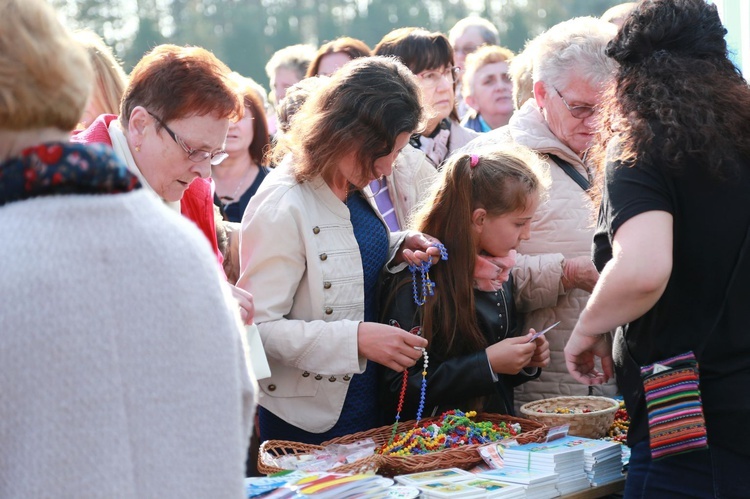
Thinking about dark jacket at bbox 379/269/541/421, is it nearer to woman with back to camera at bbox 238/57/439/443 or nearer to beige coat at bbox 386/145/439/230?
woman with back to camera at bbox 238/57/439/443

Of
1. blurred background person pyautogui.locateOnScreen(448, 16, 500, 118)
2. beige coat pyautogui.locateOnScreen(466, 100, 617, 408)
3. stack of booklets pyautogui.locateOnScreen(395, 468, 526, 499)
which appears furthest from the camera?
blurred background person pyautogui.locateOnScreen(448, 16, 500, 118)

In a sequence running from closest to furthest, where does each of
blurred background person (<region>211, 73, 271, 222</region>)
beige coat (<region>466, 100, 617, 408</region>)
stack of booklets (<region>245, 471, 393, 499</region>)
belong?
stack of booklets (<region>245, 471, 393, 499</region>) → beige coat (<region>466, 100, 617, 408</region>) → blurred background person (<region>211, 73, 271, 222</region>)

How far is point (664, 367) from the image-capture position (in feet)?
6.64

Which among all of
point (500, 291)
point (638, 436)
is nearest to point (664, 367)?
point (638, 436)

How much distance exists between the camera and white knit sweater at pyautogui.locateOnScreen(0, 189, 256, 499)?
1218 millimetres

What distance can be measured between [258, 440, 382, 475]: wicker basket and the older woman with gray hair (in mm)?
928

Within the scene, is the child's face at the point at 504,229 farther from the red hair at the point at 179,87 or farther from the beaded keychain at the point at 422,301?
the red hair at the point at 179,87

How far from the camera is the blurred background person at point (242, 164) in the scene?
4504 millimetres

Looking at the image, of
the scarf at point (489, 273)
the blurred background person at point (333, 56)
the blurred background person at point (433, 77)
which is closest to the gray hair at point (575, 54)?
the scarf at point (489, 273)

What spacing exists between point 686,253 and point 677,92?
13.9 inches

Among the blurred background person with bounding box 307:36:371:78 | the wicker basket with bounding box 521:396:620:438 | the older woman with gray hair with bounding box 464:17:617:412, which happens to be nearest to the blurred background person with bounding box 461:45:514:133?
the blurred background person with bounding box 307:36:371:78

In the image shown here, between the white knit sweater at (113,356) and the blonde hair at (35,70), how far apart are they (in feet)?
0.38

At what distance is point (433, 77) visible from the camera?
4.23 metres

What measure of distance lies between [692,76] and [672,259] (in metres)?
0.41
